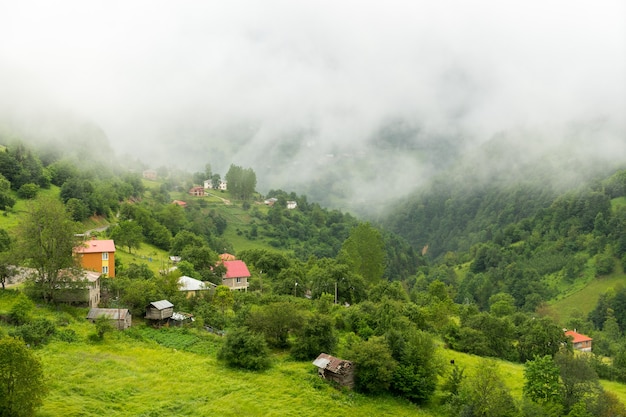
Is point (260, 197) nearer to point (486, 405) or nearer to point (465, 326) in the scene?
point (465, 326)

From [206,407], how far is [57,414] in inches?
337

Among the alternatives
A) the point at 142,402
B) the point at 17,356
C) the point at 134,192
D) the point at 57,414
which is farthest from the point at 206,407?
the point at 134,192

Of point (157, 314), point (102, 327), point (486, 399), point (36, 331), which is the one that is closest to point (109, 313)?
point (157, 314)

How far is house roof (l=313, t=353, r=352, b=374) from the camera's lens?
38.0 meters

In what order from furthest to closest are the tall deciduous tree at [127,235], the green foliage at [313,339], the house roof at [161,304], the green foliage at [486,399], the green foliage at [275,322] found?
the tall deciduous tree at [127,235]
the house roof at [161,304]
the green foliage at [275,322]
the green foliage at [313,339]
the green foliage at [486,399]

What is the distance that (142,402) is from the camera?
3108 cm

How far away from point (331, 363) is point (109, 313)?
65.6 feet

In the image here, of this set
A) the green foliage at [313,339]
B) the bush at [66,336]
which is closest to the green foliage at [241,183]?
the green foliage at [313,339]

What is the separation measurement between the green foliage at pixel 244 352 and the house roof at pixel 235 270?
3380cm

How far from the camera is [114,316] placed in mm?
42938

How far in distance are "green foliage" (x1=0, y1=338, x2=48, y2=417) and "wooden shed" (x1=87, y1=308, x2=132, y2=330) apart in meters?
16.9

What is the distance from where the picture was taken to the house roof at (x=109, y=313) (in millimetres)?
42834

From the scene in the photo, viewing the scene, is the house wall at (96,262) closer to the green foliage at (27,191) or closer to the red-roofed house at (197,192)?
the green foliage at (27,191)

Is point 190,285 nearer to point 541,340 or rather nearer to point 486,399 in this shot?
point 486,399
